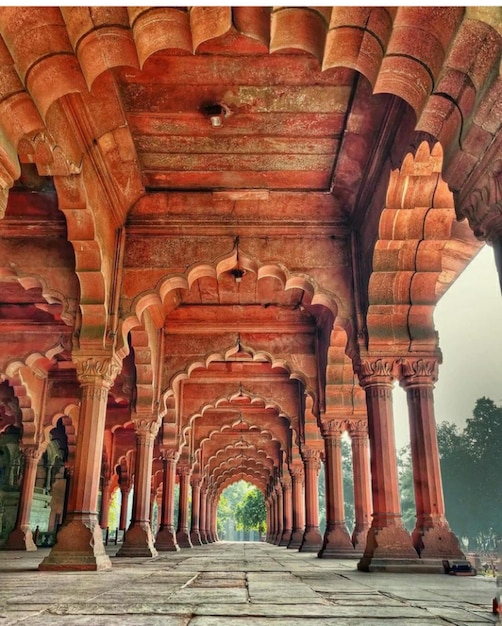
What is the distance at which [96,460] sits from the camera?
9133 mm

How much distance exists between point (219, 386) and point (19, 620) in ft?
48.4

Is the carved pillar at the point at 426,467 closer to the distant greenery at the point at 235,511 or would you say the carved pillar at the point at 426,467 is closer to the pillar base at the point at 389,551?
the pillar base at the point at 389,551

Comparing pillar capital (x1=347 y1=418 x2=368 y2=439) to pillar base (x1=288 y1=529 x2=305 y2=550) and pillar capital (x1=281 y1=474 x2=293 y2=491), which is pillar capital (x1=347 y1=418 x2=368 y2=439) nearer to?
pillar base (x1=288 y1=529 x2=305 y2=550)

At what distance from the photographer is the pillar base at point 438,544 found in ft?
26.9

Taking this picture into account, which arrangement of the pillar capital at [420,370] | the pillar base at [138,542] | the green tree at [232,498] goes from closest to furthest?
the pillar capital at [420,370] → the pillar base at [138,542] → the green tree at [232,498]

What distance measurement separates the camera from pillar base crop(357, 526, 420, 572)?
8.17 metres

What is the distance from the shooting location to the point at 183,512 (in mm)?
21484

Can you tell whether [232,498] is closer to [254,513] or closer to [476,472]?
[254,513]

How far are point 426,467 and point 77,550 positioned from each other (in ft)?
17.7

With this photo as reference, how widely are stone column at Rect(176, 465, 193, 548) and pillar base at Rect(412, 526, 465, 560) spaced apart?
13719 millimetres

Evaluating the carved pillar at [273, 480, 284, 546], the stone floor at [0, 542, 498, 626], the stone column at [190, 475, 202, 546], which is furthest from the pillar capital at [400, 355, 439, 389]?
the carved pillar at [273, 480, 284, 546]

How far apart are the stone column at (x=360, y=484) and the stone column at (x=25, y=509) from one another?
9390 mm

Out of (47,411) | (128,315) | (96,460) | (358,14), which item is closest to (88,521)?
(96,460)

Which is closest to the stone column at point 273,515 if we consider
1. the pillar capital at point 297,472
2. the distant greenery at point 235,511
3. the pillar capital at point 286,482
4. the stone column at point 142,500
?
the pillar capital at point 286,482
